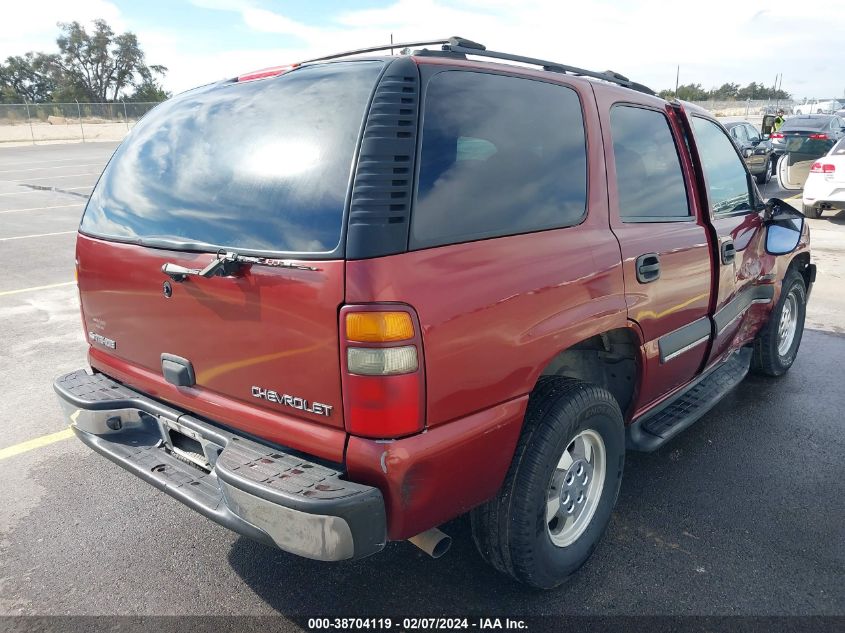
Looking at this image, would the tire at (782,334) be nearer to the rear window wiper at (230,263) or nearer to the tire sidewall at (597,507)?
the tire sidewall at (597,507)

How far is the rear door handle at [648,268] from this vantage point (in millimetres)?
2827

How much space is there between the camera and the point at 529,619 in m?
2.46

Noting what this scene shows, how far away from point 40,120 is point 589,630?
46.2m

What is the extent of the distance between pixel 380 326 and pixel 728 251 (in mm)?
2510

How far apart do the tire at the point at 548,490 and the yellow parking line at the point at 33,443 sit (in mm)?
2769

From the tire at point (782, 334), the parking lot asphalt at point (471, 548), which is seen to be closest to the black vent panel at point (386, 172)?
the parking lot asphalt at point (471, 548)

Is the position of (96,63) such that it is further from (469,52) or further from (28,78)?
(469,52)

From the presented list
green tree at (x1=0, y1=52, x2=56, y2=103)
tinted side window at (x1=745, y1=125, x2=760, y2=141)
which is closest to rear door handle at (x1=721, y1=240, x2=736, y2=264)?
tinted side window at (x1=745, y1=125, x2=760, y2=141)

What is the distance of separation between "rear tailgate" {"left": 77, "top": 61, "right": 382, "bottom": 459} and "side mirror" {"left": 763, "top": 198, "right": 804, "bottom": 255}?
313 centimetres

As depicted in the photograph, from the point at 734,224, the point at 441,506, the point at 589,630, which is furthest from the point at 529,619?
the point at 734,224

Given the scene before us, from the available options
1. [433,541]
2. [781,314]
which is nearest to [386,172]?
[433,541]

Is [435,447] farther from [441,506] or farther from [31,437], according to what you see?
[31,437]

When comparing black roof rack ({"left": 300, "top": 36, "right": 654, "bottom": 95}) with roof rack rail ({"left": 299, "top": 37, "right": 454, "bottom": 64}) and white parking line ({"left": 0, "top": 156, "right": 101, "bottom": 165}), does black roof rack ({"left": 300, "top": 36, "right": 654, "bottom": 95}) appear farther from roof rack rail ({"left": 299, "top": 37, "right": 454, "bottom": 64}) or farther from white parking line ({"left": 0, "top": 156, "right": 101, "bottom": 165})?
white parking line ({"left": 0, "top": 156, "right": 101, "bottom": 165})

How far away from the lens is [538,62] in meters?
2.68
